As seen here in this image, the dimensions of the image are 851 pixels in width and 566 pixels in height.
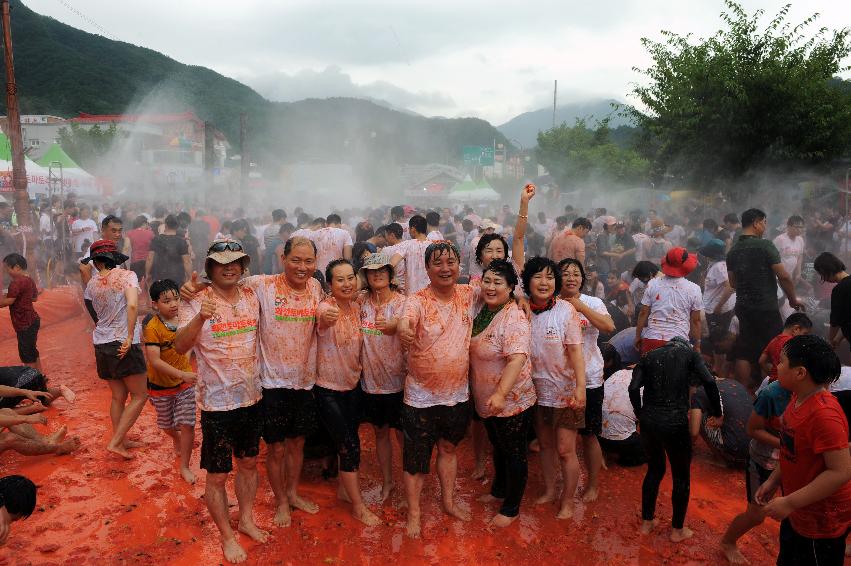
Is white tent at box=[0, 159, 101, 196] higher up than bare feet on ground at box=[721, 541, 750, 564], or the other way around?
white tent at box=[0, 159, 101, 196]

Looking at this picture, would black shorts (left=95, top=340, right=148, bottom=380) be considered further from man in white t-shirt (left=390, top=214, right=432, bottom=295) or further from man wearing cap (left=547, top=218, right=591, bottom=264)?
man wearing cap (left=547, top=218, right=591, bottom=264)

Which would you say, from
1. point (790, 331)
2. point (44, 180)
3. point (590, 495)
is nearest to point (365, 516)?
point (590, 495)

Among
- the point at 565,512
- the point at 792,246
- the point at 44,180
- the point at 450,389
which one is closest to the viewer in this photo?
the point at 450,389

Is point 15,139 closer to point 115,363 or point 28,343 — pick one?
point 28,343

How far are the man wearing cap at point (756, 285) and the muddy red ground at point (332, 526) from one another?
184cm

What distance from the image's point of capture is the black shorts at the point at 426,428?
13.5ft

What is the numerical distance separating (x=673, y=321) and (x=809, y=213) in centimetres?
1060

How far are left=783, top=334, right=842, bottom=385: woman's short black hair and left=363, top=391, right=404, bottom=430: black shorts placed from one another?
255 centimetres

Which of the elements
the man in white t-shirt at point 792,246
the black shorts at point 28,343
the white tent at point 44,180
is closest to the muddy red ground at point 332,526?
the black shorts at point 28,343

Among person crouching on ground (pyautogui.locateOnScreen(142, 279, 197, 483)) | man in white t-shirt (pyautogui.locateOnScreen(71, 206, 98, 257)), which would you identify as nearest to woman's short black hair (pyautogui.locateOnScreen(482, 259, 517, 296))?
person crouching on ground (pyautogui.locateOnScreen(142, 279, 197, 483))

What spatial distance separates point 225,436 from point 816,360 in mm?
3371

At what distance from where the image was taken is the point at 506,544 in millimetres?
4129

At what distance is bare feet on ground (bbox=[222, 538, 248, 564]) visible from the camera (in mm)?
3885

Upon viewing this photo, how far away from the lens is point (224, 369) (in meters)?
3.81
